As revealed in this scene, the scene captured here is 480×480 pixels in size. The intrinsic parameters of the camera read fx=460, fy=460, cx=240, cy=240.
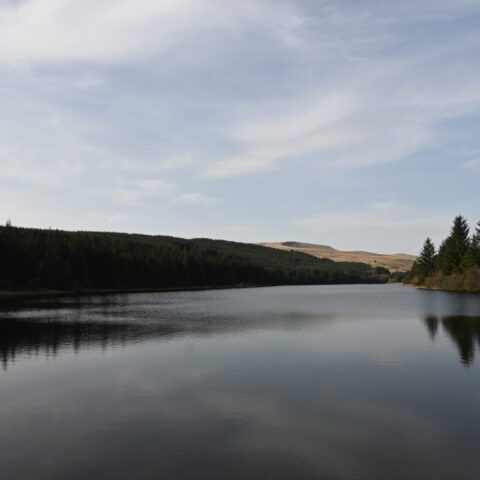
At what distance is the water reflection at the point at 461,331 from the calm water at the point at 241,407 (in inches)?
15.1

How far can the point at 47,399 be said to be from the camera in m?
23.4

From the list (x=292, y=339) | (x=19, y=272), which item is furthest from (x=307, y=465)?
(x=19, y=272)

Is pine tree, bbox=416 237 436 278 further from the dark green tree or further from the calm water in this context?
the calm water

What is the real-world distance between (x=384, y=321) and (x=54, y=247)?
383ft

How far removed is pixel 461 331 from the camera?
47.1 meters

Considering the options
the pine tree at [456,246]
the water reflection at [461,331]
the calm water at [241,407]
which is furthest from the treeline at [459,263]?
the calm water at [241,407]

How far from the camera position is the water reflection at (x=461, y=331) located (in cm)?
3518

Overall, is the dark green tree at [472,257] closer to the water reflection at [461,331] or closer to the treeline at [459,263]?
the treeline at [459,263]

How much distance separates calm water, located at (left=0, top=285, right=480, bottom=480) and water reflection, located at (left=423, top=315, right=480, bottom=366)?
0.38 metres

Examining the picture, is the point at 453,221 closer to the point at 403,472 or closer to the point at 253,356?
the point at 253,356

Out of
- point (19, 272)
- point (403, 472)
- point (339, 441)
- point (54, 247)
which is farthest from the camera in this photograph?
point (54, 247)

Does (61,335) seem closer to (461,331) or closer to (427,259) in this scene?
(461,331)

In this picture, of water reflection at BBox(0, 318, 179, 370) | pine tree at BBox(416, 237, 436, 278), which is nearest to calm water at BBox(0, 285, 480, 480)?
water reflection at BBox(0, 318, 179, 370)

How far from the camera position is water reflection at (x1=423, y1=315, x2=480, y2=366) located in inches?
1385
